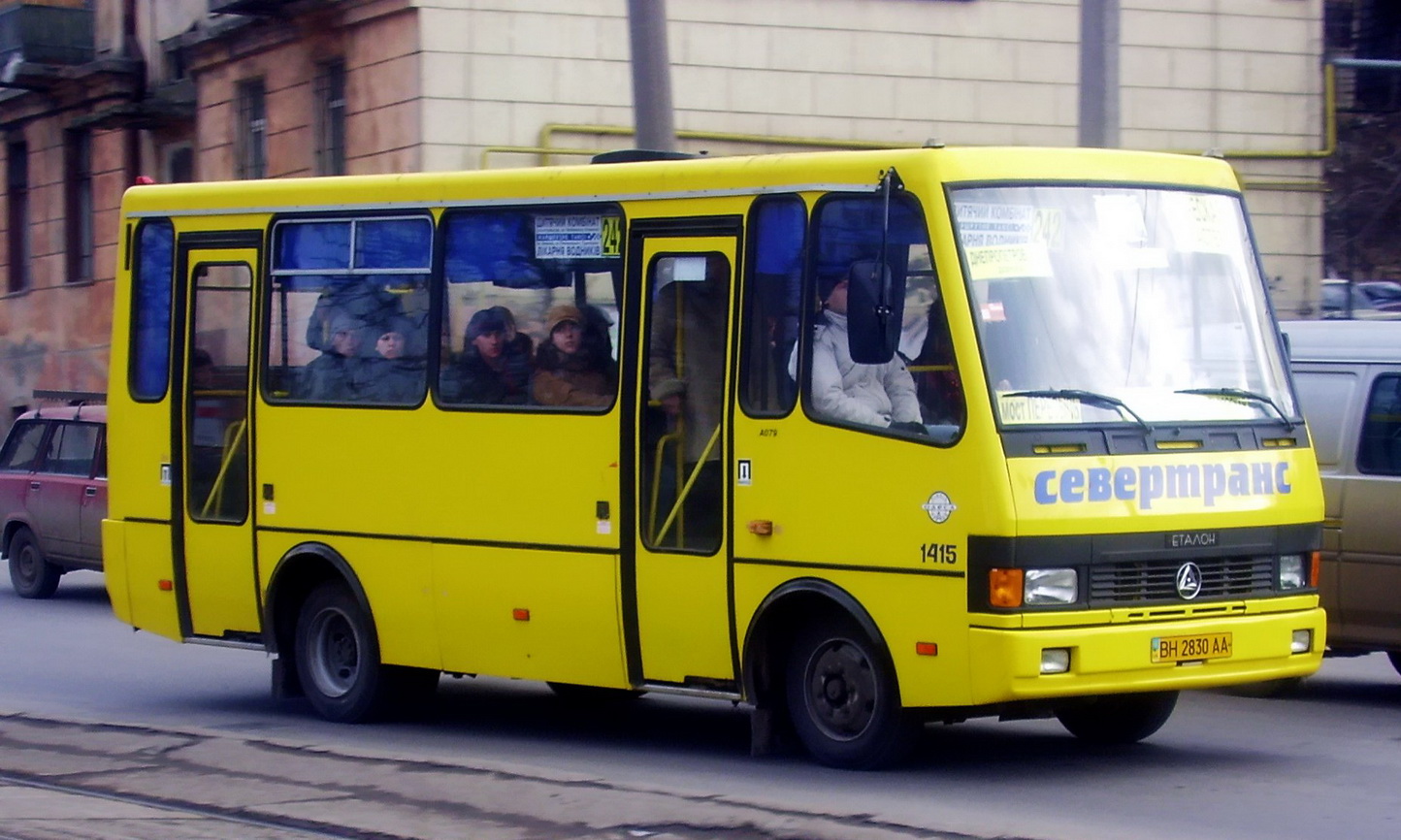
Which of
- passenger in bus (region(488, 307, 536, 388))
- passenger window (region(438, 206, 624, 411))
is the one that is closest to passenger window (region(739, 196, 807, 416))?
passenger window (region(438, 206, 624, 411))

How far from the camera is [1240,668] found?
891 cm

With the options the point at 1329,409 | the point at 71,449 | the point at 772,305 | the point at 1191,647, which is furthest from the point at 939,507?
the point at 71,449

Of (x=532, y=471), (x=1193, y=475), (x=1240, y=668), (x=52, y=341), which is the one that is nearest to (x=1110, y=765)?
(x=1240, y=668)

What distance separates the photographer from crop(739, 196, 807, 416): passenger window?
927 cm

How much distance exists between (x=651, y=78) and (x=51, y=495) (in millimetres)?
8131

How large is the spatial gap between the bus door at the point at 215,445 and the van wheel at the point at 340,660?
0.33 meters

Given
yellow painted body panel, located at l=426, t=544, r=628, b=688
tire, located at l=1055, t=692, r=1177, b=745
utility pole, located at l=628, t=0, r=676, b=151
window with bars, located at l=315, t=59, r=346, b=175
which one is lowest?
tire, located at l=1055, t=692, r=1177, b=745

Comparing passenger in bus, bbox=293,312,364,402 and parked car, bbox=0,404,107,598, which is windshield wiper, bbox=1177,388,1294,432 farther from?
parked car, bbox=0,404,107,598

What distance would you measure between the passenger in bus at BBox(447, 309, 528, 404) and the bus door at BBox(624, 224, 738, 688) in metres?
0.93

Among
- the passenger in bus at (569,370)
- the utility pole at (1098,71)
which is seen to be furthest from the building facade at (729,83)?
the passenger in bus at (569,370)

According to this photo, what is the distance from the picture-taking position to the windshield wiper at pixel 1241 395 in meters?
9.08

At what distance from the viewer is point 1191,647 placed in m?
8.76

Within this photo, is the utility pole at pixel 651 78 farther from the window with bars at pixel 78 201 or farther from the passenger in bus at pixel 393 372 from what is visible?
the window with bars at pixel 78 201

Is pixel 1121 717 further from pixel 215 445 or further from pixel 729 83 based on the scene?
pixel 729 83
